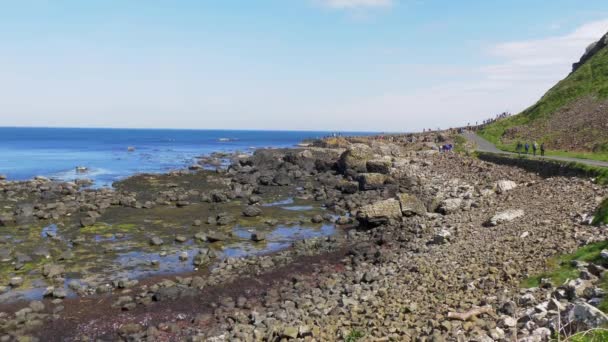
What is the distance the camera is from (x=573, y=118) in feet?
182

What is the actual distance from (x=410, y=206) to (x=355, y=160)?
25615 mm

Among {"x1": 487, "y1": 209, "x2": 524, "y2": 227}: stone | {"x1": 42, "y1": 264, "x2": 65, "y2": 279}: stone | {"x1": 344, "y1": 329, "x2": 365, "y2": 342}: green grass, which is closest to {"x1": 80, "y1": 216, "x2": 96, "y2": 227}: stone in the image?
{"x1": 42, "y1": 264, "x2": 65, "y2": 279}: stone

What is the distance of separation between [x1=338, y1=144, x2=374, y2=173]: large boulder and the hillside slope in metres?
17.6

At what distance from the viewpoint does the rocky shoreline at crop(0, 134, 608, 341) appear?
14.1 meters

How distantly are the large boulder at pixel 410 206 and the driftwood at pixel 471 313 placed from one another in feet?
61.4

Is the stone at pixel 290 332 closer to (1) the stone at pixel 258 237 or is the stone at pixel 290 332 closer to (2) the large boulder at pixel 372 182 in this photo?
(1) the stone at pixel 258 237

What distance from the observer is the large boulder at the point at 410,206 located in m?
32.3

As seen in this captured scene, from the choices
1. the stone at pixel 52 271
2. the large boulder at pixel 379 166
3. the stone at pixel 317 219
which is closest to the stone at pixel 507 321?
the stone at pixel 52 271

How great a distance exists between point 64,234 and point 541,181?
3545cm

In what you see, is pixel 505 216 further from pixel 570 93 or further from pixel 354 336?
pixel 570 93

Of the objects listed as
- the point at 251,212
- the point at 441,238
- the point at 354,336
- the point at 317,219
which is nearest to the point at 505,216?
the point at 441,238

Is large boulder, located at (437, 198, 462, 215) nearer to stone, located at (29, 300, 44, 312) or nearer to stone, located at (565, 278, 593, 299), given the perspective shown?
stone, located at (565, 278, 593, 299)

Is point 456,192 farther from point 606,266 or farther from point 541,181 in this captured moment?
point 606,266

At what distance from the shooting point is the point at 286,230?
3312cm
